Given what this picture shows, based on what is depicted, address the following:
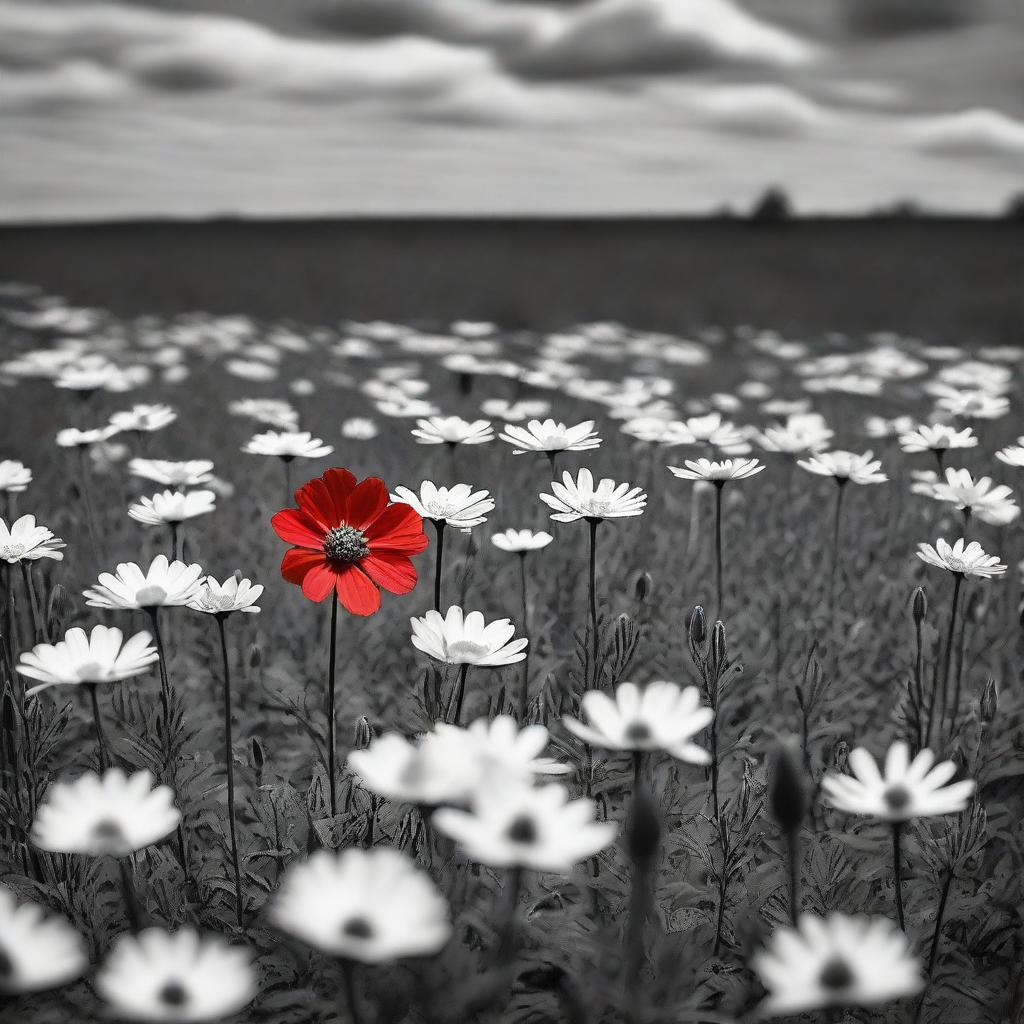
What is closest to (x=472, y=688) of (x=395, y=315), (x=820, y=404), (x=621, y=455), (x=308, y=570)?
(x=308, y=570)

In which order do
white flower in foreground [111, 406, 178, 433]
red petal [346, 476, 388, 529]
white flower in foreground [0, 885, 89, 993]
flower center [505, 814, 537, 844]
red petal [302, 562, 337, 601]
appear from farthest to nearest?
white flower in foreground [111, 406, 178, 433] < red petal [346, 476, 388, 529] < red petal [302, 562, 337, 601] < flower center [505, 814, 537, 844] < white flower in foreground [0, 885, 89, 993]

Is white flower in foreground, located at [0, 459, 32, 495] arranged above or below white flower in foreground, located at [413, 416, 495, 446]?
below

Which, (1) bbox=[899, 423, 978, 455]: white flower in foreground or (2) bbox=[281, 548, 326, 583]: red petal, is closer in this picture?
(2) bbox=[281, 548, 326, 583]: red petal

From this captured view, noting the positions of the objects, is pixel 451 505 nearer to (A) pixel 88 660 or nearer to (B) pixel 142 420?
(A) pixel 88 660

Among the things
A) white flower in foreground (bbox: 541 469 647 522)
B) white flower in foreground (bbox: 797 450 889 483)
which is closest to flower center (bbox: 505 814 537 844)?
white flower in foreground (bbox: 541 469 647 522)

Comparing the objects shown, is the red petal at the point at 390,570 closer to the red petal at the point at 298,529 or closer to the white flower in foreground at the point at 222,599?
the red petal at the point at 298,529

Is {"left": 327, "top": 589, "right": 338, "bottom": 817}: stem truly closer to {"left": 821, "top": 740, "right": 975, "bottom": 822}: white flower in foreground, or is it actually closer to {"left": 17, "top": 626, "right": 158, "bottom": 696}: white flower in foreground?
{"left": 17, "top": 626, "right": 158, "bottom": 696}: white flower in foreground
